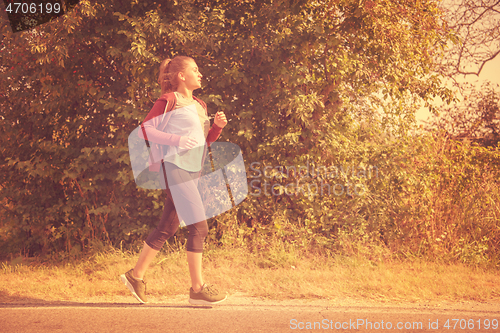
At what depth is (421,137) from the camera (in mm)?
5762

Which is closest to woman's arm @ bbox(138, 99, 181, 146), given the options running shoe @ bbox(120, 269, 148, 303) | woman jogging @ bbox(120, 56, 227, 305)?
woman jogging @ bbox(120, 56, 227, 305)

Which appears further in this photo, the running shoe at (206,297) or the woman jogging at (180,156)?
the running shoe at (206,297)

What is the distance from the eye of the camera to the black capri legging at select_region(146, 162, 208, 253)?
350cm

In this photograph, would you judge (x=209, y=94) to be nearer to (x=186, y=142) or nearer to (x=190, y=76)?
(x=190, y=76)

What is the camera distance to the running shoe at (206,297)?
11.8 ft

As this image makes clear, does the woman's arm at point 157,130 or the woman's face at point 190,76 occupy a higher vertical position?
the woman's face at point 190,76

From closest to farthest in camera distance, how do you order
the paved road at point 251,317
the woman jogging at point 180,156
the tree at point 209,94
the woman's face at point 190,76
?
the paved road at point 251,317 → the woman jogging at point 180,156 → the woman's face at point 190,76 → the tree at point 209,94

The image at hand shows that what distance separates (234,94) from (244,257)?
7.54 ft

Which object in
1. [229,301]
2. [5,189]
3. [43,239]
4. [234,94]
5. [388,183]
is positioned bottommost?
[229,301]

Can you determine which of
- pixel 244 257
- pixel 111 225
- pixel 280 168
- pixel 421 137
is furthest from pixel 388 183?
pixel 111 225

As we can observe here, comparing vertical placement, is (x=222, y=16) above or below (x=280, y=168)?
above

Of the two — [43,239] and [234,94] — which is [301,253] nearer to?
[234,94]

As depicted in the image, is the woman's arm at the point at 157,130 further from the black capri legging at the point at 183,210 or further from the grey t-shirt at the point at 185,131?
the black capri legging at the point at 183,210

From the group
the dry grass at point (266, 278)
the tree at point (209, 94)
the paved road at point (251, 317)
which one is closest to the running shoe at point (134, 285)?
the paved road at point (251, 317)
